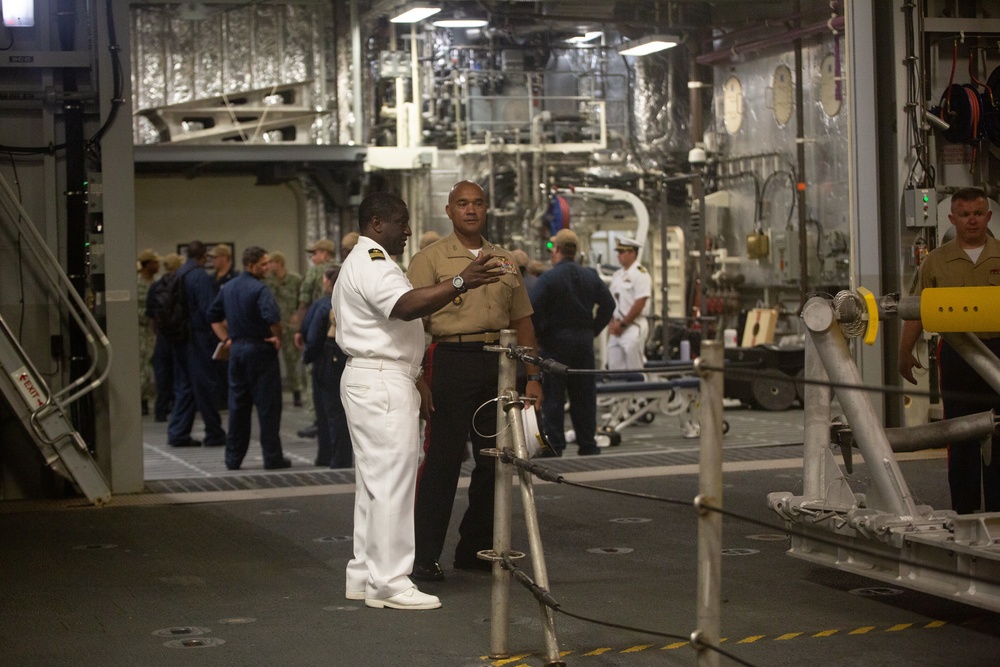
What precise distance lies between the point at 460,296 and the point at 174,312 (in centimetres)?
713

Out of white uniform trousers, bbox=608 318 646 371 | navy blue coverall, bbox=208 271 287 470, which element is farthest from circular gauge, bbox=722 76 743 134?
navy blue coverall, bbox=208 271 287 470

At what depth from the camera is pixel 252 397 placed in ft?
35.8

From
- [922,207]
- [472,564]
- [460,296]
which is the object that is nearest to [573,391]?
[922,207]

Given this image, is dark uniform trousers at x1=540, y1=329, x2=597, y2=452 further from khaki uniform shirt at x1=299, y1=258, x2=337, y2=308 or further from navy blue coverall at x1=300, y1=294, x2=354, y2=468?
khaki uniform shirt at x1=299, y1=258, x2=337, y2=308

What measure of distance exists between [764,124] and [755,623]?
14511 mm

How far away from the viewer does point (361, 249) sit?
19.2ft

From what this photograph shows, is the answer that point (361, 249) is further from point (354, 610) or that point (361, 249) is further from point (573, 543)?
point (573, 543)

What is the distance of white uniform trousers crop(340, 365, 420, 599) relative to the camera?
5.62 m

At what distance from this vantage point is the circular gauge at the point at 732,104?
775 inches

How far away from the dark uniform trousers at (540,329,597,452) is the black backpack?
12.0 ft

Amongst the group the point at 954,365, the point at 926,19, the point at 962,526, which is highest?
the point at 926,19

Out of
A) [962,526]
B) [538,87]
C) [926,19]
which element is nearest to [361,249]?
[962,526]

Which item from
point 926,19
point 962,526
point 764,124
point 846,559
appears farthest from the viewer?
point 764,124

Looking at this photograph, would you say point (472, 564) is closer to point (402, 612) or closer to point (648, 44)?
point (402, 612)
